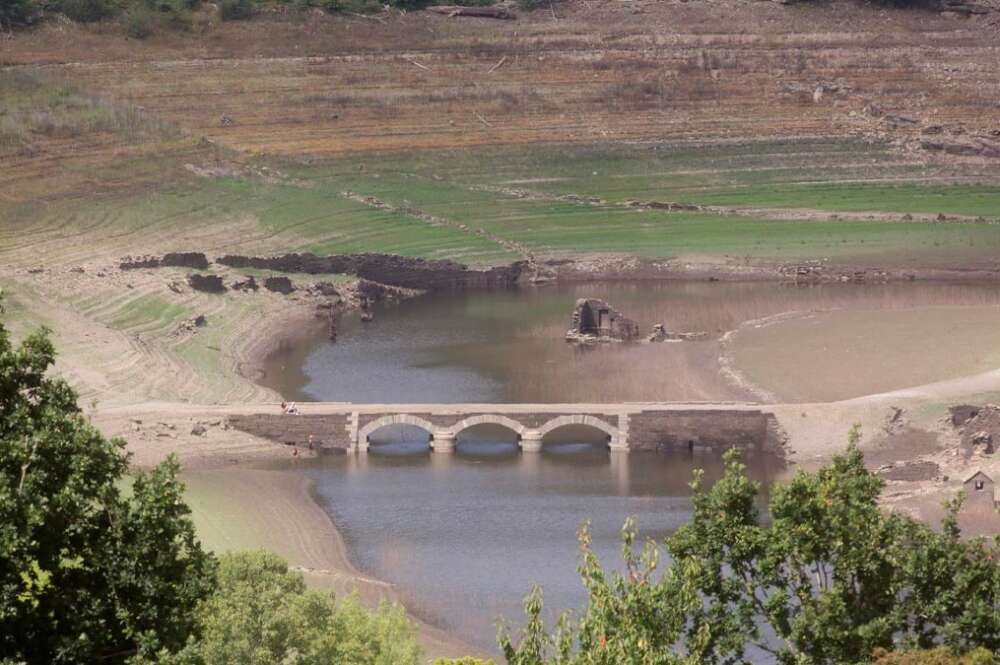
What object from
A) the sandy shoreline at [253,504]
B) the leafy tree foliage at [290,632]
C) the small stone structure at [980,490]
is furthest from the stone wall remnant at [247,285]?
the leafy tree foliage at [290,632]

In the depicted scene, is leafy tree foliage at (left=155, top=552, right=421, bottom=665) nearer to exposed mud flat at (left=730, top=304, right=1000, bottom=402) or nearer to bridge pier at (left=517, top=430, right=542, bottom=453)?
bridge pier at (left=517, top=430, right=542, bottom=453)

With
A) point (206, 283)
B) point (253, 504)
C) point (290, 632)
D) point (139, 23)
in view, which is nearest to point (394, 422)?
point (253, 504)

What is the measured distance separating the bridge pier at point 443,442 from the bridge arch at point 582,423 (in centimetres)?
264

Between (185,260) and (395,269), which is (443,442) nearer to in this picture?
(185,260)

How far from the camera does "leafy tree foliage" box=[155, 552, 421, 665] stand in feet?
116

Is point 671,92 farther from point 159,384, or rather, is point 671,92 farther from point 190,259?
point 159,384

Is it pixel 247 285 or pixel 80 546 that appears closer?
pixel 80 546

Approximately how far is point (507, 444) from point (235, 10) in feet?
237

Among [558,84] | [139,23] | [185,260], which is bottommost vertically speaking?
[185,260]

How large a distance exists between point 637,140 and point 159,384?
57825 mm

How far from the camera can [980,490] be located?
55.9 meters

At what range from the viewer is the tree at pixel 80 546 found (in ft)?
73.8

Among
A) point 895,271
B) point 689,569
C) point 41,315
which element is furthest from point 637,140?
point 689,569

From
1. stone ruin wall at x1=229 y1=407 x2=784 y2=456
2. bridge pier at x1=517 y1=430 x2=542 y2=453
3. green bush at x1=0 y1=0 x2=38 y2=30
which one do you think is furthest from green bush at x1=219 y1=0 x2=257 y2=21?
bridge pier at x1=517 y1=430 x2=542 y2=453
